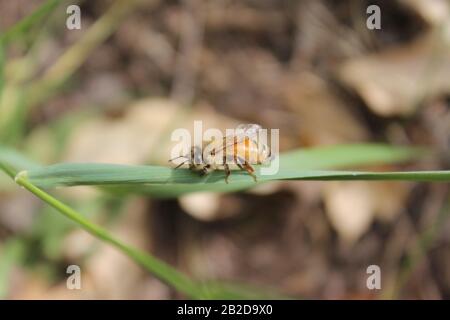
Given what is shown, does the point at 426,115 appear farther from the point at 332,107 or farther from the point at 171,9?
the point at 171,9

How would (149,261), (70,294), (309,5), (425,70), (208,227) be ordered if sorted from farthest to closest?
(309,5)
(425,70)
(208,227)
(70,294)
(149,261)

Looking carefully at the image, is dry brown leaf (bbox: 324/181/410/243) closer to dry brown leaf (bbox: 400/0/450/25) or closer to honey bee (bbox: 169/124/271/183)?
dry brown leaf (bbox: 400/0/450/25)

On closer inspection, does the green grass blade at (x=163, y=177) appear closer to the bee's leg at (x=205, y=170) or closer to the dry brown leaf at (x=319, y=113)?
the bee's leg at (x=205, y=170)

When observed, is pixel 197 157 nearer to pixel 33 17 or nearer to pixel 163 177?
pixel 163 177

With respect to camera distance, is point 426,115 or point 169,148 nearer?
point 169,148

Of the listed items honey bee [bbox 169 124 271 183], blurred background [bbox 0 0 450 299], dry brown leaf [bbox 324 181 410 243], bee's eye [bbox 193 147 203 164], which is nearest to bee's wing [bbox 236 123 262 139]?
honey bee [bbox 169 124 271 183]

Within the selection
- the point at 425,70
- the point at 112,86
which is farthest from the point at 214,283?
the point at 425,70
